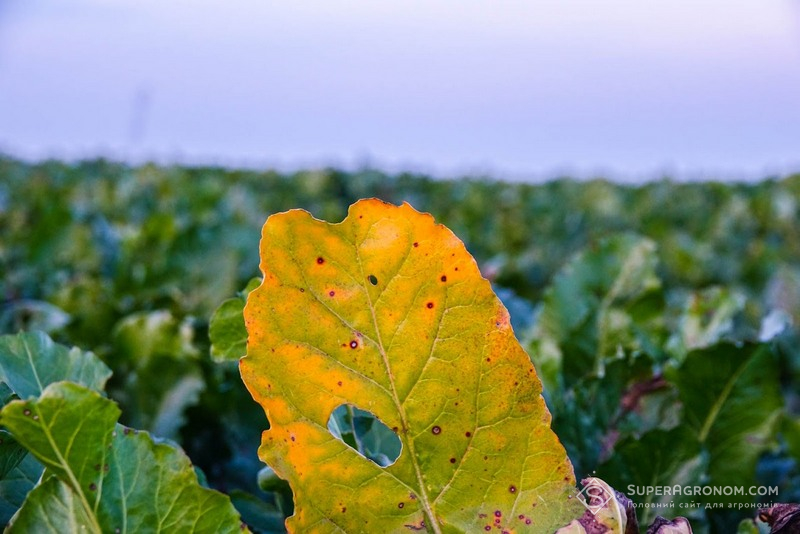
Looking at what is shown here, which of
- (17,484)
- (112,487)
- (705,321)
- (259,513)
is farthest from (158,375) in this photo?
(705,321)

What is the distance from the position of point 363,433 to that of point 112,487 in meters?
0.30

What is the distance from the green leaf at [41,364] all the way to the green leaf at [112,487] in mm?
236

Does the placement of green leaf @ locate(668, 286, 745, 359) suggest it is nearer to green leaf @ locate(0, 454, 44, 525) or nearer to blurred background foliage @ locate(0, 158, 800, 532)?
blurred background foliage @ locate(0, 158, 800, 532)

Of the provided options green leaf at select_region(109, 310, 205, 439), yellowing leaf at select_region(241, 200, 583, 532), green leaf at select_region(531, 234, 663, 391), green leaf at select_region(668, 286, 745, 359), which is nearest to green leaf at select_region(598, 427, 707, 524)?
yellowing leaf at select_region(241, 200, 583, 532)

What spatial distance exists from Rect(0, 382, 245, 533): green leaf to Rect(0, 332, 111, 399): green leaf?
236mm

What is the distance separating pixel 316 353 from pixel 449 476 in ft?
0.53

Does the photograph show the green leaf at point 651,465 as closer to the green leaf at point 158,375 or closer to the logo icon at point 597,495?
the logo icon at point 597,495

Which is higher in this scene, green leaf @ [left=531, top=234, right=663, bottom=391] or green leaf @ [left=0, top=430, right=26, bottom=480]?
green leaf @ [left=0, top=430, right=26, bottom=480]

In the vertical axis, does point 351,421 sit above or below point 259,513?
above

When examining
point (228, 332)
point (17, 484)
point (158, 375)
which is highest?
point (228, 332)

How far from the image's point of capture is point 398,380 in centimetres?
77

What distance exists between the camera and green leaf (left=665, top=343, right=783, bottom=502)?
1.31 meters

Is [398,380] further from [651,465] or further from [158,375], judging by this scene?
[158,375]

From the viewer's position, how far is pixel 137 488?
0.73 meters
